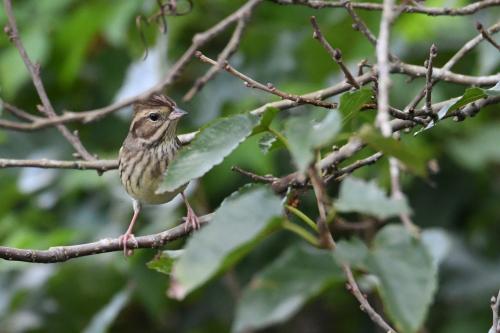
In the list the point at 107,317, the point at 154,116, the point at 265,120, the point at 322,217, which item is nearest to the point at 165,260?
the point at 265,120

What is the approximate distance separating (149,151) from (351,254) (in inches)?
129

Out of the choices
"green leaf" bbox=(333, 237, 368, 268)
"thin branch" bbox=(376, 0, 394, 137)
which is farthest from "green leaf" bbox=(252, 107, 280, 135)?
"green leaf" bbox=(333, 237, 368, 268)

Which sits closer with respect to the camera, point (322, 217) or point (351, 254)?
point (351, 254)

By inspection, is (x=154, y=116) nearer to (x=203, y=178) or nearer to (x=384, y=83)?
(x=203, y=178)

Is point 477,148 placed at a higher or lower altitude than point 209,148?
lower

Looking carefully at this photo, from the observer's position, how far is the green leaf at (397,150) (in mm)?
1791

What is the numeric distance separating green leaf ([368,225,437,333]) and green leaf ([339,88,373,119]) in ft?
3.06

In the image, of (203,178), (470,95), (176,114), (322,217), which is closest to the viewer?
(322,217)

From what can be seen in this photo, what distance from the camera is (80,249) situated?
326 cm

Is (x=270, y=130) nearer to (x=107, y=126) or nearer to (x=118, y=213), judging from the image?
(x=118, y=213)

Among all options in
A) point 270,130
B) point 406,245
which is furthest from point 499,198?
point 406,245

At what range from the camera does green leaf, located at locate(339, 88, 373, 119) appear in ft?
8.80

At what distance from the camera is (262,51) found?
22.1 ft

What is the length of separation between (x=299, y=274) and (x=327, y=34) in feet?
13.9
